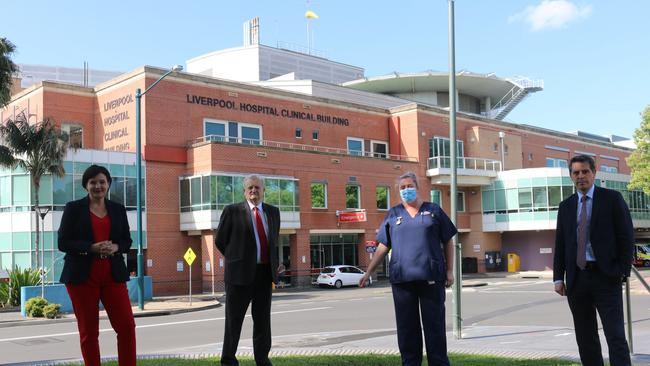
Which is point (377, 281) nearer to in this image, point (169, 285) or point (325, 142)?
point (325, 142)

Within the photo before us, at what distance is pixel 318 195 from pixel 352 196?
308 cm

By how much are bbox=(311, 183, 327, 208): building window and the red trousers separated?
36.0 metres

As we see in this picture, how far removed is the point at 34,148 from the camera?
93.7ft

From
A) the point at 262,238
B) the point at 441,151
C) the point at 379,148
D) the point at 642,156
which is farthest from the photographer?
the point at 441,151

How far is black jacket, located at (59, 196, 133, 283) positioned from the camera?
18.4 feet

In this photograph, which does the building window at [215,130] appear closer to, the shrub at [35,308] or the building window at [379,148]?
the building window at [379,148]

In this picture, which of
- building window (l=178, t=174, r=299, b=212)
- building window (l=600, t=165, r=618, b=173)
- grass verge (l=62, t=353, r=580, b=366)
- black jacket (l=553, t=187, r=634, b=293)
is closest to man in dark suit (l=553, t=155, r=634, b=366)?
black jacket (l=553, t=187, r=634, b=293)

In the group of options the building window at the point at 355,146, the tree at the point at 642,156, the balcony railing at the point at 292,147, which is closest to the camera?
the balcony railing at the point at 292,147

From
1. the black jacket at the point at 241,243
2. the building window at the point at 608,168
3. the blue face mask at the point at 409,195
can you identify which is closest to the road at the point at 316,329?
the black jacket at the point at 241,243

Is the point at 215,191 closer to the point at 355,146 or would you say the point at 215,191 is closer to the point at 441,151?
the point at 355,146

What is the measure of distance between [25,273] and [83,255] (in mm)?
22073

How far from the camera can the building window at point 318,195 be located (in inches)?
1649

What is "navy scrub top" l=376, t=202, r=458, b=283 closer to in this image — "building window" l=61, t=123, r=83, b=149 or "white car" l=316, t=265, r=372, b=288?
"white car" l=316, t=265, r=372, b=288

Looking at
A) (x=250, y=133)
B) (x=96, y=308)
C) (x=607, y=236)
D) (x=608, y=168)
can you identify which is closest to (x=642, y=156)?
(x=250, y=133)
